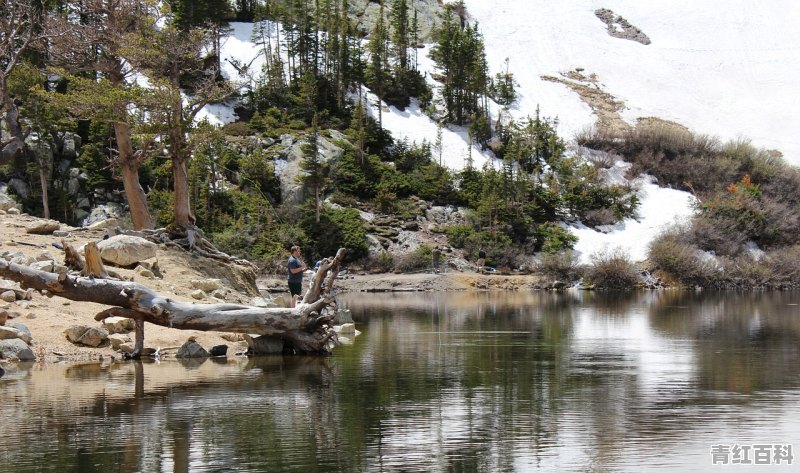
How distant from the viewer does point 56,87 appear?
59.1m

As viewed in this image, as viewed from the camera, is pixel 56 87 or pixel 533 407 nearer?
pixel 533 407

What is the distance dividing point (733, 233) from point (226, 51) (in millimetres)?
44420

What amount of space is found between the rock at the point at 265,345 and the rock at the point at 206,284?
5509 millimetres

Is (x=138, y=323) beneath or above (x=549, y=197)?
beneath

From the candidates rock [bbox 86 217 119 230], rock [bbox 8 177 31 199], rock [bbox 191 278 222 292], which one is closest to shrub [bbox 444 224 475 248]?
rock [bbox 8 177 31 199]

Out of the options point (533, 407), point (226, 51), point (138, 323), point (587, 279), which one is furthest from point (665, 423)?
point (226, 51)

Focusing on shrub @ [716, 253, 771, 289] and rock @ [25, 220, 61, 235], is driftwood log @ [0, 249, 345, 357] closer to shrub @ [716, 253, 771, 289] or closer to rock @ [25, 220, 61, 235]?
rock @ [25, 220, 61, 235]

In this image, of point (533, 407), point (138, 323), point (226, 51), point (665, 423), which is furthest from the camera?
point (226, 51)

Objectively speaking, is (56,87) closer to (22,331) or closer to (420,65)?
(420,65)

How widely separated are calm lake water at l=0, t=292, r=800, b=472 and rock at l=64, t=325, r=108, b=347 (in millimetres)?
1364

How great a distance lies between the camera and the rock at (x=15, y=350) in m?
17.0

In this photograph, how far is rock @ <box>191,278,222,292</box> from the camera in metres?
24.1

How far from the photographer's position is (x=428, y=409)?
42.2 feet

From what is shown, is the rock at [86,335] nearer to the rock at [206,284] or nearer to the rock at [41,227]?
the rock at [206,284]
